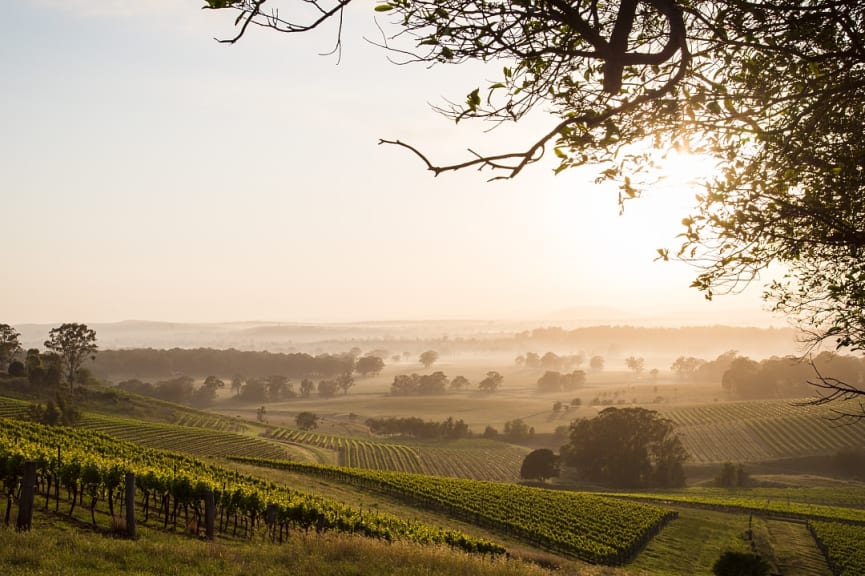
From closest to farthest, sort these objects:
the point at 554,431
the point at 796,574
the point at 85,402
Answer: the point at 796,574 → the point at 85,402 → the point at 554,431

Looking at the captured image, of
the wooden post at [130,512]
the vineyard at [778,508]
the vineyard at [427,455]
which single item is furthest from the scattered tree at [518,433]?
the wooden post at [130,512]

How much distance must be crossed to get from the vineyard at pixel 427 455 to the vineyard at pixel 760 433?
34.5 metres

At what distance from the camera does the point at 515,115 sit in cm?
538

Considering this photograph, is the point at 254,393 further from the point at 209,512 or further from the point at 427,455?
the point at 209,512

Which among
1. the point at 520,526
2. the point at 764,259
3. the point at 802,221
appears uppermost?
the point at 802,221

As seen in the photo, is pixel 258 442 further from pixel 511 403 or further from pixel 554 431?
pixel 511 403

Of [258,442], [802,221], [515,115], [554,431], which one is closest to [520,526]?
[802,221]

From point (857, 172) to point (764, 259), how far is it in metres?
1.46

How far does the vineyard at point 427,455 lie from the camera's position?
78.9 metres

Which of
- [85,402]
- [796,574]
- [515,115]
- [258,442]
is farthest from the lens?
[85,402]

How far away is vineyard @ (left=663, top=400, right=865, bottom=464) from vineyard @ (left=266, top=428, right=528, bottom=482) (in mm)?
34482

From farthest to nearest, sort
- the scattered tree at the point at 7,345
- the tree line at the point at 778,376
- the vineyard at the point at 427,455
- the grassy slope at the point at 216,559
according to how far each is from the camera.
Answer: the tree line at the point at 778,376 < the scattered tree at the point at 7,345 < the vineyard at the point at 427,455 < the grassy slope at the point at 216,559

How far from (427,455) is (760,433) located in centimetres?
6361

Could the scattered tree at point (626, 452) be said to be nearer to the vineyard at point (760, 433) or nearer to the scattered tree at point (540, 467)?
the scattered tree at point (540, 467)
